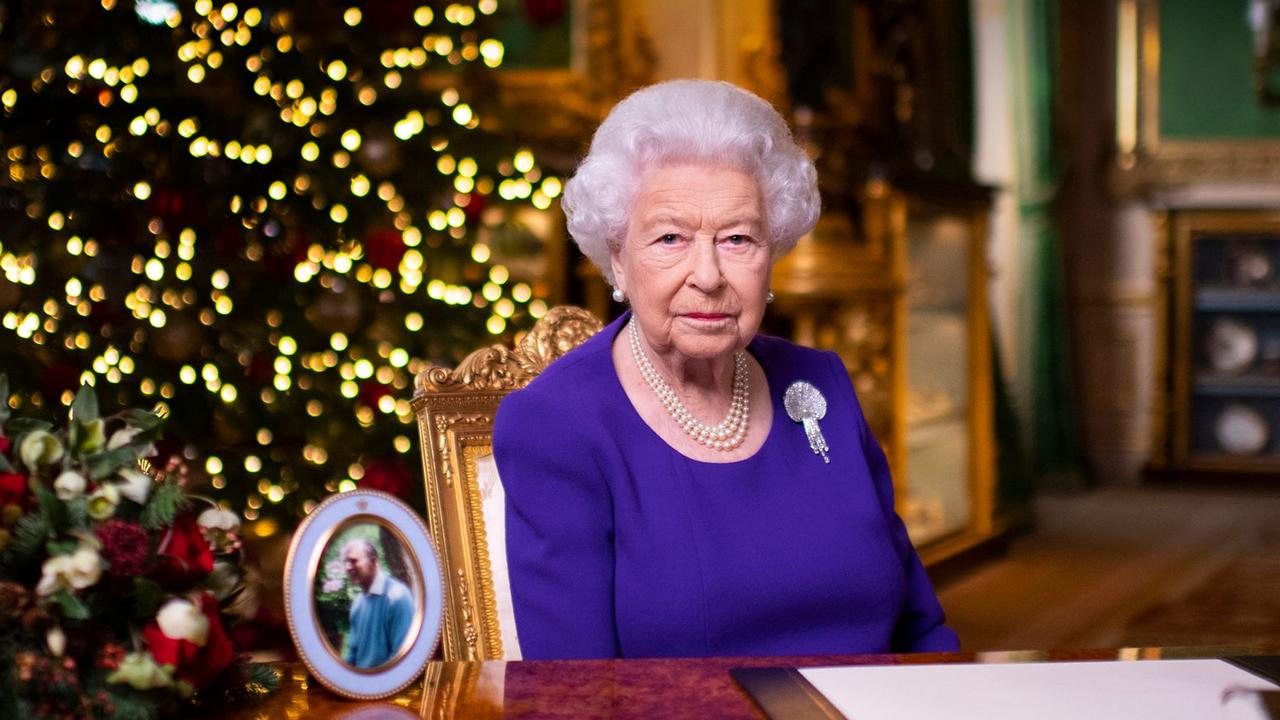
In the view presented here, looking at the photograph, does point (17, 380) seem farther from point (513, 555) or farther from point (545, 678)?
point (545, 678)

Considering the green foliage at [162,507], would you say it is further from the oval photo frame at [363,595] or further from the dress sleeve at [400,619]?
the dress sleeve at [400,619]

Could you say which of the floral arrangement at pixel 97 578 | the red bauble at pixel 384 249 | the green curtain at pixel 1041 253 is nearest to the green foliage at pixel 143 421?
the floral arrangement at pixel 97 578

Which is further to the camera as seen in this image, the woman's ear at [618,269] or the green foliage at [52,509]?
the woman's ear at [618,269]

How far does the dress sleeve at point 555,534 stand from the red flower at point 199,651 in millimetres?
559

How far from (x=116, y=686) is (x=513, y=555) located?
699mm

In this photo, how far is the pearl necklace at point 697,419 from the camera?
1824mm

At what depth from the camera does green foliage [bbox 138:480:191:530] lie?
1094 mm

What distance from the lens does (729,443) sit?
6.01ft

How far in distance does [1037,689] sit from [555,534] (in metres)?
0.63

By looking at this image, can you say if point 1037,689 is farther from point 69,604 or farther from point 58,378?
point 58,378

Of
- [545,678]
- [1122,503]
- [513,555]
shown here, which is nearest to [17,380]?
[513,555]

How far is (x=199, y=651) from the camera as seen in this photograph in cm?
110

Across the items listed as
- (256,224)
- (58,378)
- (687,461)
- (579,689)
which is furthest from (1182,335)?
(579,689)

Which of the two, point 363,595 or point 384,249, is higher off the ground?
point 384,249
